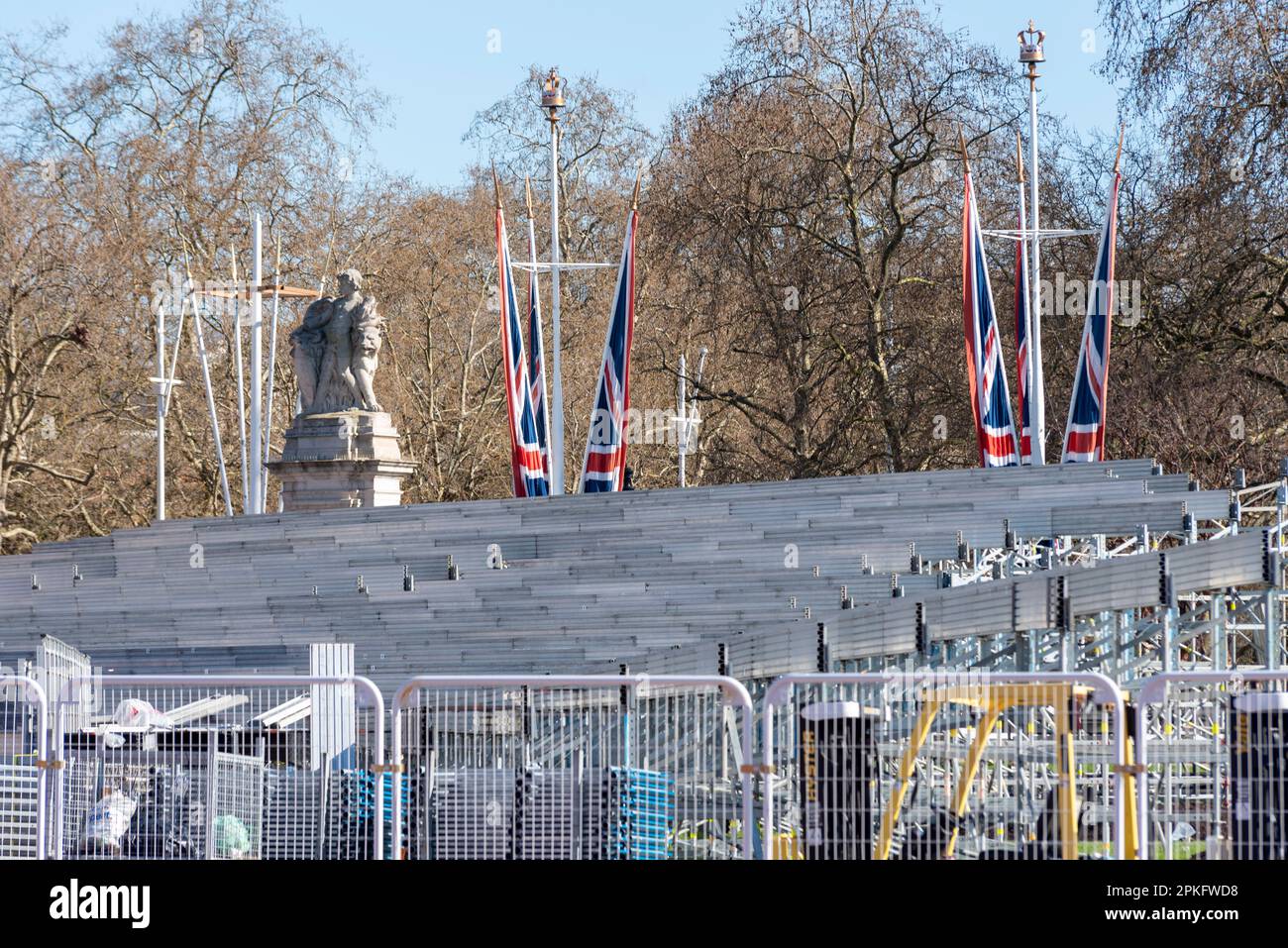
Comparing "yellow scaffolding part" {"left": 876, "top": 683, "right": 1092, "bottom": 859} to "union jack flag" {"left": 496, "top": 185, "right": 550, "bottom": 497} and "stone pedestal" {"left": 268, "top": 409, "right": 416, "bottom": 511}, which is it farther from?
"stone pedestal" {"left": 268, "top": 409, "right": 416, "bottom": 511}

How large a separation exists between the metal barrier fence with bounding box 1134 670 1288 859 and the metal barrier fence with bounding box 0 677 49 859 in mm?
5703

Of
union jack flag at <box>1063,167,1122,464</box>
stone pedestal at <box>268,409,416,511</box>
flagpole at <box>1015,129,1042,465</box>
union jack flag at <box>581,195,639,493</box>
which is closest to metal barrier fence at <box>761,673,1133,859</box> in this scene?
union jack flag at <box>581,195,639,493</box>

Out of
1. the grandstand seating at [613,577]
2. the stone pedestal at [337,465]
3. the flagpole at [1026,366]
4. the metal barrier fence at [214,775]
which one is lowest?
the metal barrier fence at [214,775]

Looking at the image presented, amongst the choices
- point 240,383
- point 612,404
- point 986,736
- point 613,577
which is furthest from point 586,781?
point 240,383

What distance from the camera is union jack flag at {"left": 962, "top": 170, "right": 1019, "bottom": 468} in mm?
35062

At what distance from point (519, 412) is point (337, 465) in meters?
3.21

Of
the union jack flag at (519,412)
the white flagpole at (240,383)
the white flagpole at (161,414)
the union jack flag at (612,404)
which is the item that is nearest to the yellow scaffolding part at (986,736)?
the union jack flag at (612,404)

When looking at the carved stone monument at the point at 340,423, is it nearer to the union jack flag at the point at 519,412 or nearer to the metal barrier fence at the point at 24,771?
the union jack flag at the point at 519,412

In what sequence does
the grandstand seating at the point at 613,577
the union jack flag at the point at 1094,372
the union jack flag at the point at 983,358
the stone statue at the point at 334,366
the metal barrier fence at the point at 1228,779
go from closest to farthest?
the metal barrier fence at the point at 1228,779 < the grandstand seating at the point at 613,577 < the union jack flag at the point at 1094,372 < the union jack flag at the point at 983,358 < the stone statue at the point at 334,366

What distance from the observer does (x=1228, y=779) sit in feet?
34.8

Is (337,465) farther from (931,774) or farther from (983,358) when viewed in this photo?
(931,774)

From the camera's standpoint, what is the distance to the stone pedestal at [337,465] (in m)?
35.6

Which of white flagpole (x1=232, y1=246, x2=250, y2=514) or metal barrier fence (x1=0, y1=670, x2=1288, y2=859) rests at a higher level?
white flagpole (x1=232, y1=246, x2=250, y2=514)

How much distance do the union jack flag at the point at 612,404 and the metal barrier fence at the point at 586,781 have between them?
21.4 metres
